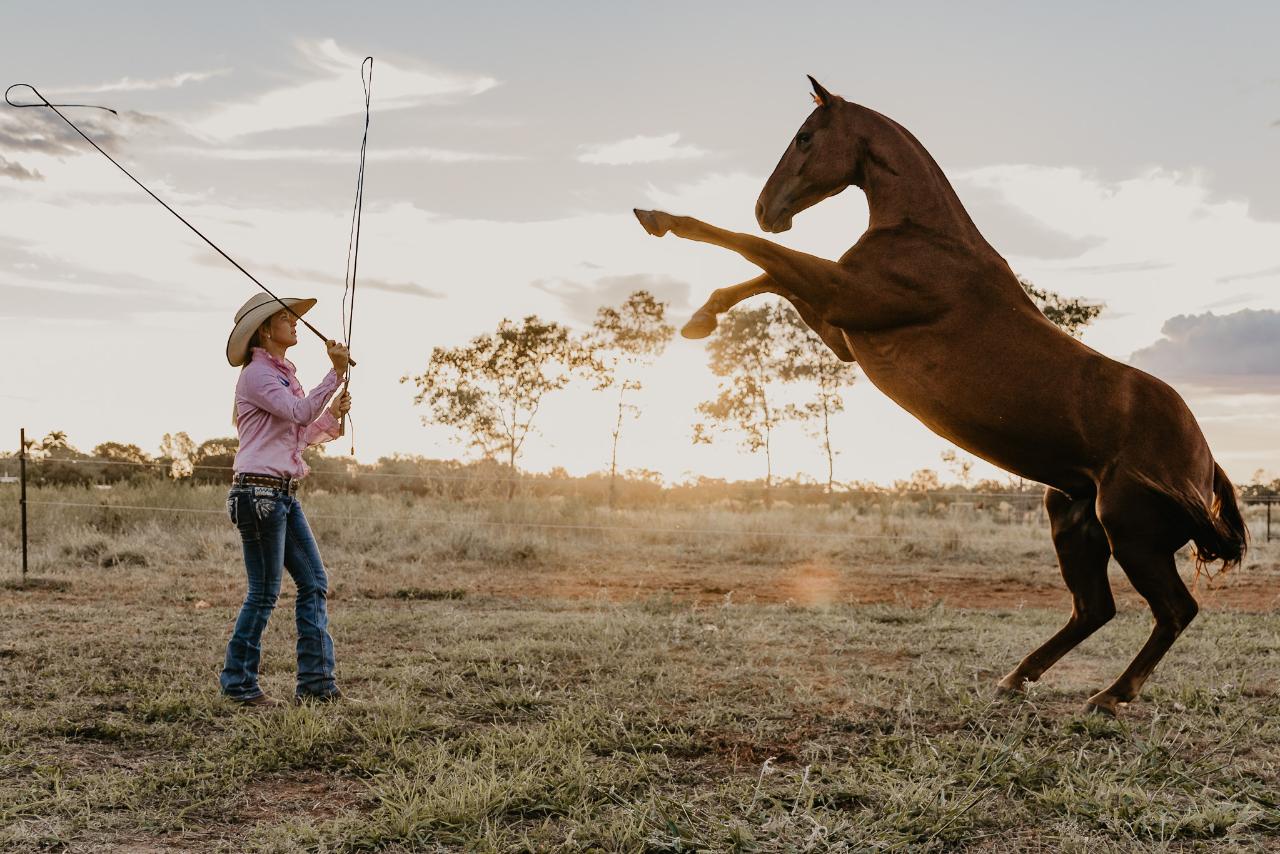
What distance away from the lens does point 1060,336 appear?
169 inches

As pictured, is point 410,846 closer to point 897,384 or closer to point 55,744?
point 55,744

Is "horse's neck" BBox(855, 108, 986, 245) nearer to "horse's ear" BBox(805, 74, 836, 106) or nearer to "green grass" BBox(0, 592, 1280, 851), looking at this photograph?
"horse's ear" BBox(805, 74, 836, 106)

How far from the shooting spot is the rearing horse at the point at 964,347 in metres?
3.95

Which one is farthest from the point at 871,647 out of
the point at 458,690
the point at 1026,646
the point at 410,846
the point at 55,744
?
the point at 55,744

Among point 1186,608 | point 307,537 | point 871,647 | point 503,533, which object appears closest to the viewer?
point 1186,608

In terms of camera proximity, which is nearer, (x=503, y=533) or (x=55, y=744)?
(x=55, y=744)

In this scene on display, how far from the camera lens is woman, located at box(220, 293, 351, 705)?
15.3 feet

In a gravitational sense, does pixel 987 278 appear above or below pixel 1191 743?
above

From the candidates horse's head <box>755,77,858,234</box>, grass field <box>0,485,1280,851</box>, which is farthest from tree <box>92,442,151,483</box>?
horse's head <box>755,77,858,234</box>

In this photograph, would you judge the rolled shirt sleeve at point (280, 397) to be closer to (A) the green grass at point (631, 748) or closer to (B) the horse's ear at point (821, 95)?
(A) the green grass at point (631, 748)

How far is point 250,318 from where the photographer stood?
4797 millimetres

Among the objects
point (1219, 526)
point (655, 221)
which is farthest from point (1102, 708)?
point (655, 221)

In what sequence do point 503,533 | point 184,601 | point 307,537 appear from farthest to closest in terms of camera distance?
point 503,533 → point 184,601 → point 307,537

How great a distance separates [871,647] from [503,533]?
29.2 feet
